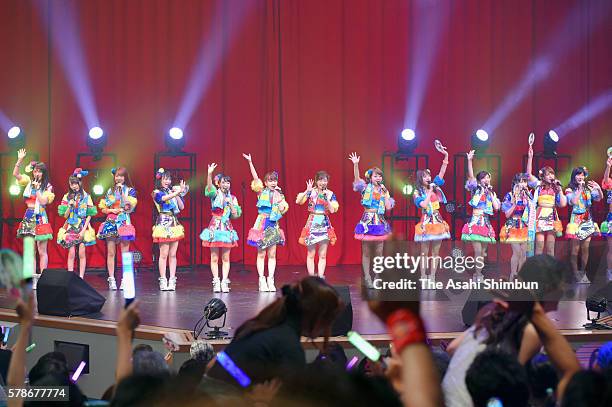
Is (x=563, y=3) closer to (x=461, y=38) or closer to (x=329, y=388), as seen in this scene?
(x=461, y=38)

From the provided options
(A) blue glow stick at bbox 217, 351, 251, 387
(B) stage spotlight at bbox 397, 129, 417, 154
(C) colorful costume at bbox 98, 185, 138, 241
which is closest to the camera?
(A) blue glow stick at bbox 217, 351, 251, 387

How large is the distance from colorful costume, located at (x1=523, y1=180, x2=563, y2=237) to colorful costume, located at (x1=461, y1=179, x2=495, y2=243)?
0.51 m

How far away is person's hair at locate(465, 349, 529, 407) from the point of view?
8.99ft

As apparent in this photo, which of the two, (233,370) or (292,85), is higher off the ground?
(292,85)

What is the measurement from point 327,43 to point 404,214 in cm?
265

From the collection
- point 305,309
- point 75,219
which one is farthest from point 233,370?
point 75,219

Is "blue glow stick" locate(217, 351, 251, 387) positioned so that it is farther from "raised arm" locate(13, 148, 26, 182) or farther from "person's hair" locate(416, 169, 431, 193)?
"raised arm" locate(13, 148, 26, 182)

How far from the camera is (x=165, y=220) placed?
9.51 m

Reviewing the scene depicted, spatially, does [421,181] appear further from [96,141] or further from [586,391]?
[586,391]

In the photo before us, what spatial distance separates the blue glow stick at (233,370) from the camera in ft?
10.3

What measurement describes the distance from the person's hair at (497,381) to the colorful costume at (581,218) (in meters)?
7.98

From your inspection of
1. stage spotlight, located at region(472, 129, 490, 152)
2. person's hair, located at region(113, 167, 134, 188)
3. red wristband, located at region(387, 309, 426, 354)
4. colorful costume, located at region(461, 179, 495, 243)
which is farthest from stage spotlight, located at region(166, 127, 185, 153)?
red wristband, located at region(387, 309, 426, 354)

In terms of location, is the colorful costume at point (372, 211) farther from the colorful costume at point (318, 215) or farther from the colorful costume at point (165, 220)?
the colorful costume at point (165, 220)

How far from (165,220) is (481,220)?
367 centimetres
